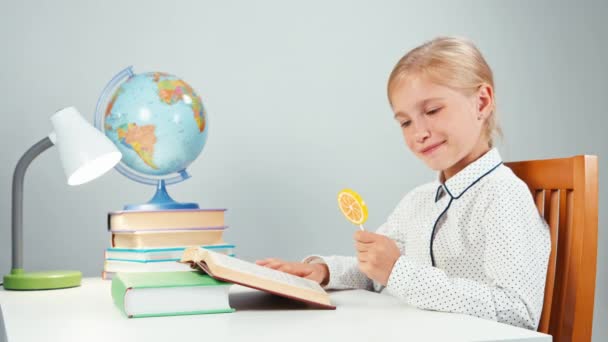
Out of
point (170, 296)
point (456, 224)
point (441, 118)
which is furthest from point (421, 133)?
point (170, 296)

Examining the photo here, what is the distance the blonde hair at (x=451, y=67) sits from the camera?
123 centimetres

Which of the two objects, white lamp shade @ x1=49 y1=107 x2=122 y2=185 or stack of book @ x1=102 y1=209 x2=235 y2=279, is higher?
white lamp shade @ x1=49 y1=107 x2=122 y2=185

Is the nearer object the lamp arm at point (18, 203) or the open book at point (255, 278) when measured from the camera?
the open book at point (255, 278)

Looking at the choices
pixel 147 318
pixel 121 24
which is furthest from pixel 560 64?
pixel 147 318

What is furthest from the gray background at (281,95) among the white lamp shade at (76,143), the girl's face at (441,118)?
the girl's face at (441,118)

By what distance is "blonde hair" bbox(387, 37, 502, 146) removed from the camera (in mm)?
1229

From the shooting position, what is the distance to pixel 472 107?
124 centimetres

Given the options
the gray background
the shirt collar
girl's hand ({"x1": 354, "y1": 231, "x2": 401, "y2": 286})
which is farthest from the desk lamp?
the shirt collar

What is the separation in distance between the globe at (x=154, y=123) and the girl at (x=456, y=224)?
0.36 meters

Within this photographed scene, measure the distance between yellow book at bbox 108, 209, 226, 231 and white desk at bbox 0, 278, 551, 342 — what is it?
1.07ft

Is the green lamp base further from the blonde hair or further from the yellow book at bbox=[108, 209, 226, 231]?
the blonde hair

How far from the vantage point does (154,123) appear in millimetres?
1407

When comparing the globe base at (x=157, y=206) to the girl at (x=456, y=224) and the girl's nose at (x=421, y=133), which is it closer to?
the girl at (x=456, y=224)

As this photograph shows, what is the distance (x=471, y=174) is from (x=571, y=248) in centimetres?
21
